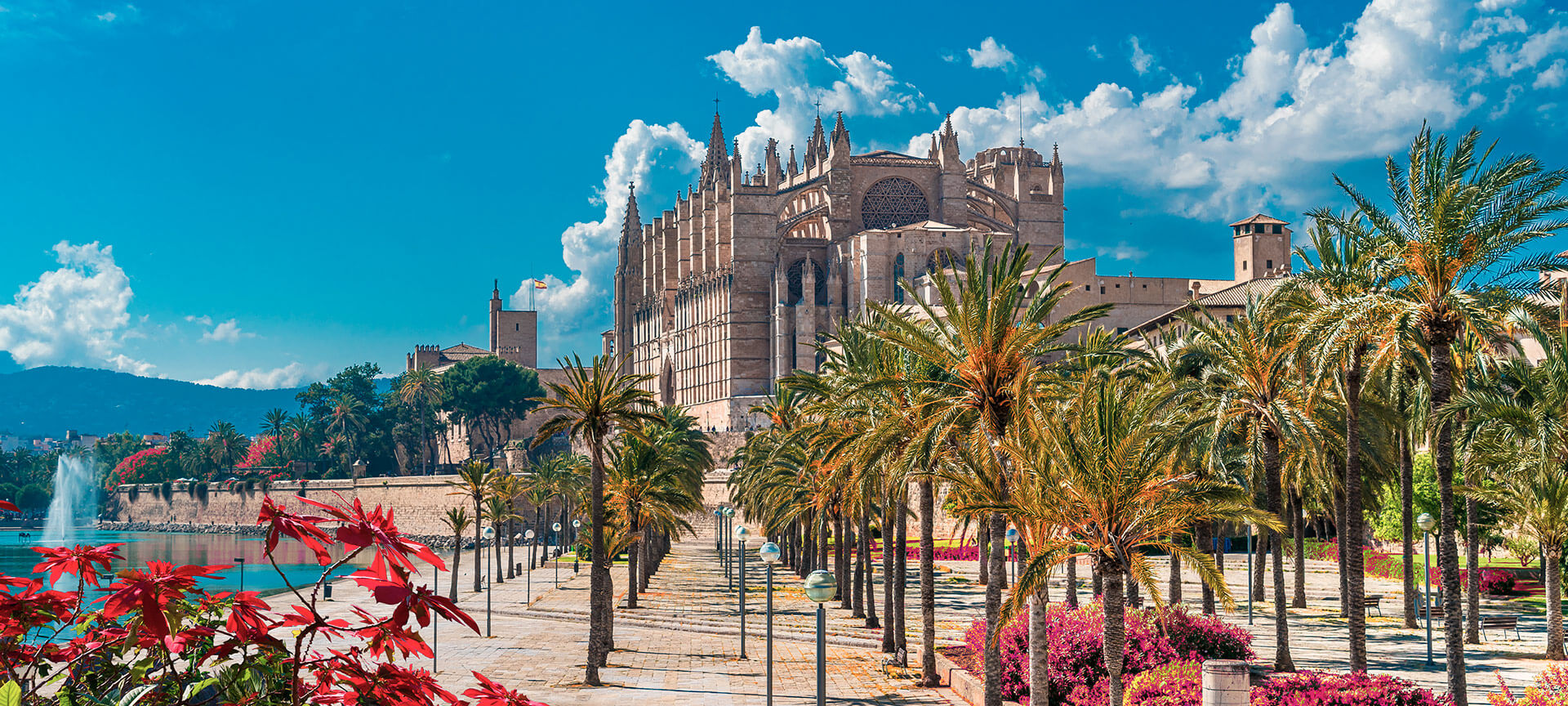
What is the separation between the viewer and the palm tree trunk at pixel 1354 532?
635 inches

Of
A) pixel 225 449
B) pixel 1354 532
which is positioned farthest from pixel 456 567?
pixel 225 449

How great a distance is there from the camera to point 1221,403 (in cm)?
1803

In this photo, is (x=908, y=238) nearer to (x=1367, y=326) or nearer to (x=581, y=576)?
(x=581, y=576)

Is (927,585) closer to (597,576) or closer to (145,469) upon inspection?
(597,576)

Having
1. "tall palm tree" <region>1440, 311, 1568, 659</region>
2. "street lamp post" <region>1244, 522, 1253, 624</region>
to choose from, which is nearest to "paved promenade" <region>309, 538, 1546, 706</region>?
"street lamp post" <region>1244, 522, 1253, 624</region>

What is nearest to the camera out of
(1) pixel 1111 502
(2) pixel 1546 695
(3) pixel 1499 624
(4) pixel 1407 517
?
(2) pixel 1546 695

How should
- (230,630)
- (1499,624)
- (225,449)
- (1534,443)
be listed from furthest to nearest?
(225,449), (1499,624), (1534,443), (230,630)

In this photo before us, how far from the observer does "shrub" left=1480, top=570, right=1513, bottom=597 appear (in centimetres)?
3238

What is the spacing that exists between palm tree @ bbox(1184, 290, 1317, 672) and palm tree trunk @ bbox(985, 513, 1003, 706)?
4.31 m

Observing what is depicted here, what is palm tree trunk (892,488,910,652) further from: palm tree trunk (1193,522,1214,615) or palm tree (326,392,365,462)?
palm tree (326,392,365,462)

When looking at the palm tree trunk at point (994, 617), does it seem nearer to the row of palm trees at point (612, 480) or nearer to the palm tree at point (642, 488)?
the row of palm trees at point (612, 480)

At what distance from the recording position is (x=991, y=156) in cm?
10475

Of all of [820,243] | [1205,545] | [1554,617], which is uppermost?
[820,243]

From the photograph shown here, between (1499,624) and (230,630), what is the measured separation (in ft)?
87.8
